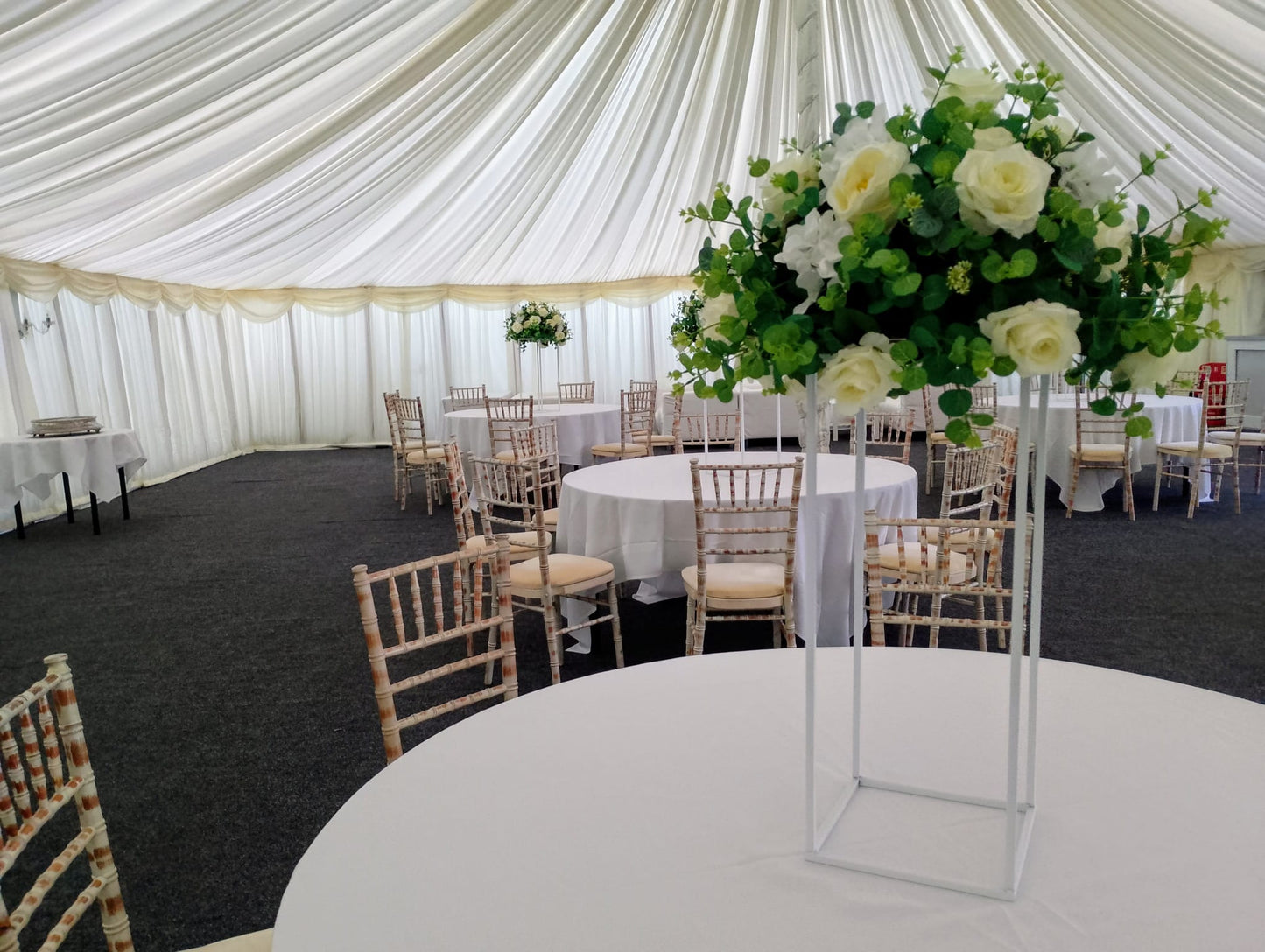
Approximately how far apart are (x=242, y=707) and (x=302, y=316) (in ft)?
36.5

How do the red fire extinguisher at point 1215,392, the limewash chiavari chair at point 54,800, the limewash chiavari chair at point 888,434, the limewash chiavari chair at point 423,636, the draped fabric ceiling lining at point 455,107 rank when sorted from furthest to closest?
1. the red fire extinguisher at point 1215,392
2. the limewash chiavari chair at point 888,434
3. the draped fabric ceiling lining at point 455,107
4. the limewash chiavari chair at point 423,636
5. the limewash chiavari chair at point 54,800

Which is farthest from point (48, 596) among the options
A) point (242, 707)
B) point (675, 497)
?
point (675, 497)

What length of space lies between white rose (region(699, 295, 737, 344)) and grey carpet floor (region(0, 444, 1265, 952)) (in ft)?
7.32

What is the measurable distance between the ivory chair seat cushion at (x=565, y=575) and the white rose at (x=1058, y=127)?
124 inches

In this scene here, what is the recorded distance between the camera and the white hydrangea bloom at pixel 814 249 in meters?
0.99

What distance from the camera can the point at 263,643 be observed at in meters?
4.76

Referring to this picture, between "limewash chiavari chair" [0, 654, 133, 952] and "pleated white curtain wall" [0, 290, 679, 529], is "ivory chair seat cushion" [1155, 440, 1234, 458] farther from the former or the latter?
"limewash chiavari chair" [0, 654, 133, 952]

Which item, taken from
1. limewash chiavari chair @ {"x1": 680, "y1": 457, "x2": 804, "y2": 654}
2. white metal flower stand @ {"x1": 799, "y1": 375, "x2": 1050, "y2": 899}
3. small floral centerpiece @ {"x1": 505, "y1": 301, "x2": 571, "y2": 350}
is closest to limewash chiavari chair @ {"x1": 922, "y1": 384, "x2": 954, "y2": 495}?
limewash chiavari chair @ {"x1": 680, "y1": 457, "x2": 804, "y2": 654}

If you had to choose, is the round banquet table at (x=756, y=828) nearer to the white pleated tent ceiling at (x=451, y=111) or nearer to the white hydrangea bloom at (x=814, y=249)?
the white hydrangea bloom at (x=814, y=249)

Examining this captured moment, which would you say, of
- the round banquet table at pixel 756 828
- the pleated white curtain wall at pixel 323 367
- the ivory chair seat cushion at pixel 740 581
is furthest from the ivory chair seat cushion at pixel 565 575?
the pleated white curtain wall at pixel 323 367

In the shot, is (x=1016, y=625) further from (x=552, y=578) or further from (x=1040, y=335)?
(x=552, y=578)

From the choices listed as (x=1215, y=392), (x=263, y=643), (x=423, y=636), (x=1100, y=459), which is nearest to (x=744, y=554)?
(x=423, y=636)

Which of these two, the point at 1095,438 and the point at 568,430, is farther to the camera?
the point at 568,430

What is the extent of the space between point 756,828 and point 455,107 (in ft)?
21.3
